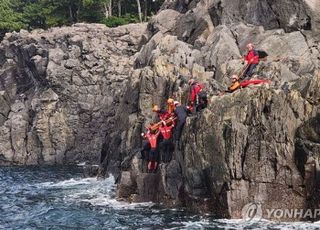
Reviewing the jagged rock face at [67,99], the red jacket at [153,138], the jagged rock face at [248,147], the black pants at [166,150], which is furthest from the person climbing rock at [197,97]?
the jagged rock face at [67,99]

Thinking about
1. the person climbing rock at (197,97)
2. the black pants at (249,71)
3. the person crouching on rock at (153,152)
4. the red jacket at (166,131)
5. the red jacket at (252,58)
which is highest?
the red jacket at (252,58)

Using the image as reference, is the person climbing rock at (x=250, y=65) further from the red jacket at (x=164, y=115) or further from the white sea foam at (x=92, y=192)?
the white sea foam at (x=92, y=192)

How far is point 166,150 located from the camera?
32.7 m

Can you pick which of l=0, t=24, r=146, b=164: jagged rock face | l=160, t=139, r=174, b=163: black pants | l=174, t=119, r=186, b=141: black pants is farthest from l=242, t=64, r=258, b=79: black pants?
l=0, t=24, r=146, b=164: jagged rock face

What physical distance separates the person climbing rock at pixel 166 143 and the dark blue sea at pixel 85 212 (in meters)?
3.45

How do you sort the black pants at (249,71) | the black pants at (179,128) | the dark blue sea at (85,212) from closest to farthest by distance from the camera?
the dark blue sea at (85,212), the black pants at (179,128), the black pants at (249,71)

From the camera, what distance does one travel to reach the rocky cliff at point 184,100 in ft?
85.9

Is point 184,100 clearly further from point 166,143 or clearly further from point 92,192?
point 92,192

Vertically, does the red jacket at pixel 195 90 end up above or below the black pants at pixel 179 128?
above

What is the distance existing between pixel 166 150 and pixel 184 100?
4204mm

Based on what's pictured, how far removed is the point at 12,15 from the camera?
87.0 meters

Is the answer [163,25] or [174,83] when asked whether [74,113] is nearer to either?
[163,25]

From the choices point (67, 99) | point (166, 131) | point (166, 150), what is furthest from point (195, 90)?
point (67, 99)

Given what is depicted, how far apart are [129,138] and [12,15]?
56707 mm
